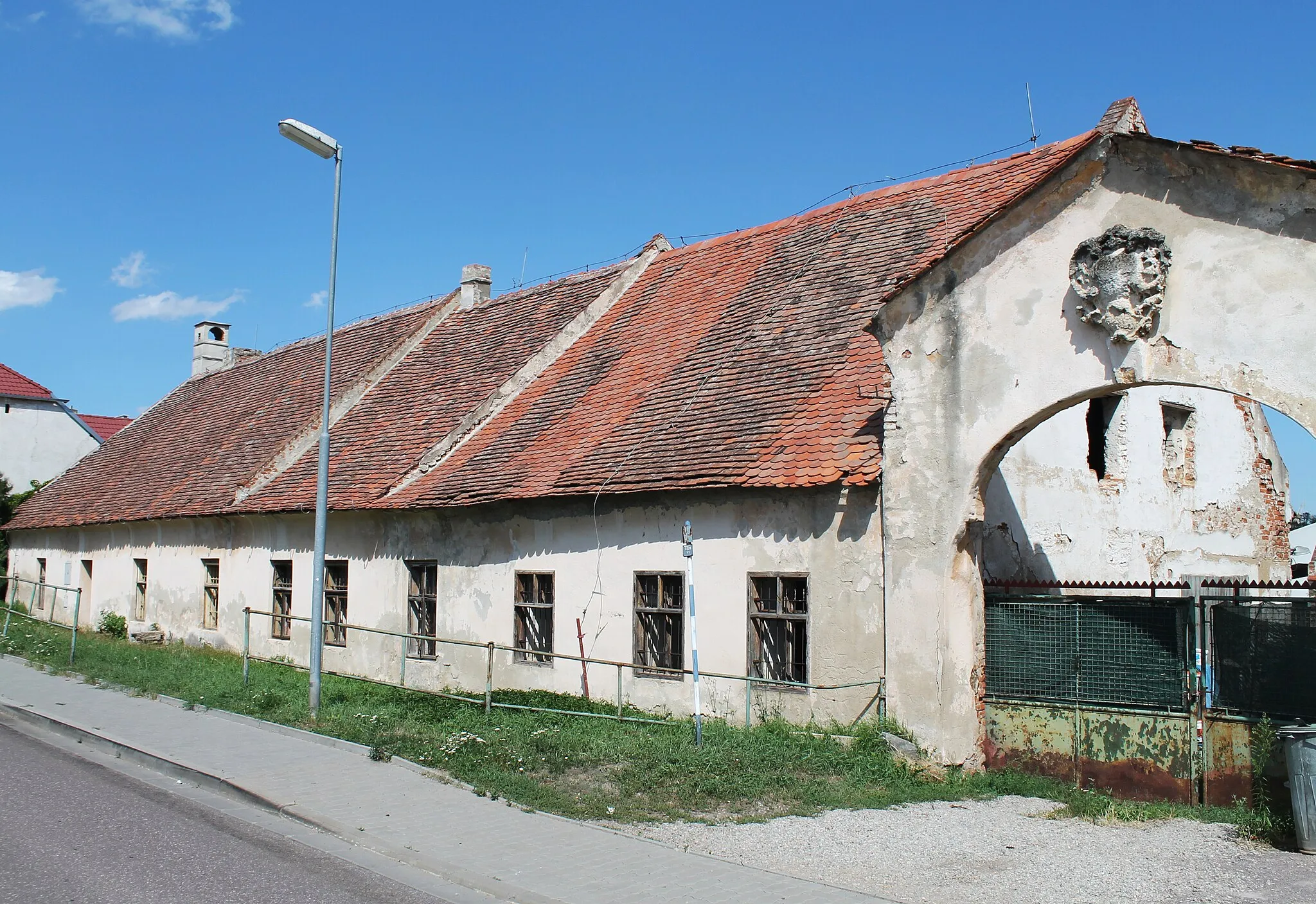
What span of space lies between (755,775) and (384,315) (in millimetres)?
20360

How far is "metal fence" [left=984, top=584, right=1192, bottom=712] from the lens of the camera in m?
10.1

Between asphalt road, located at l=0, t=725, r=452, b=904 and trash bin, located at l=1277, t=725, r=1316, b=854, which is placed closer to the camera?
asphalt road, located at l=0, t=725, r=452, b=904

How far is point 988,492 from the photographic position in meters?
14.1

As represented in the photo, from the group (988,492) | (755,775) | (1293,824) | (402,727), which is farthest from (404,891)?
(988,492)

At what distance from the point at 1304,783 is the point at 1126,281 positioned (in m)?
4.28

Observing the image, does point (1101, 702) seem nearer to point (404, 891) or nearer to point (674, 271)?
point (404, 891)

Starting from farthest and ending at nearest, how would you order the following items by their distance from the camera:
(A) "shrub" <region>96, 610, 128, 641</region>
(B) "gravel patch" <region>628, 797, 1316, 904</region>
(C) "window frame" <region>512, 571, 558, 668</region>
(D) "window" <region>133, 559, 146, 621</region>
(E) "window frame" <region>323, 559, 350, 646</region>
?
(D) "window" <region>133, 559, 146, 621</region> < (A) "shrub" <region>96, 610, 128, 641</region> < (E) "window frame" <region>323, 559, 350, 646</region> < (C) "window frame" <region>512, 571, 558, 668</region> < (B) "gravel patch" <region>628, 797, 1316, 904</region>

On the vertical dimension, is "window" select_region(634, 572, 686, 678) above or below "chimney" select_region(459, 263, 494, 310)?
below

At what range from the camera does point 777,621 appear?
1288cm

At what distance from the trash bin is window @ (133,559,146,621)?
24.2 m

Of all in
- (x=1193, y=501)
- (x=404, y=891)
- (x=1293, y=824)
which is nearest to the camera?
(x=404, y=891)

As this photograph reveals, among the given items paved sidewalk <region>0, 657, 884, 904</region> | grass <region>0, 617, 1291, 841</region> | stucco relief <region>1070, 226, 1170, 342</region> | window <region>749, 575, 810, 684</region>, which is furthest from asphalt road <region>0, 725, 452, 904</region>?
stucco relief <region>1070, 226, 1170, 342</region>

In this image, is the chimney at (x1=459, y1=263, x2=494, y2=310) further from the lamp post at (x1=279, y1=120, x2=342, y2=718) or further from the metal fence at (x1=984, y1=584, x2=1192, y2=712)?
the metal fence at (x1=984, y1=584, x2=1192, y2=712)

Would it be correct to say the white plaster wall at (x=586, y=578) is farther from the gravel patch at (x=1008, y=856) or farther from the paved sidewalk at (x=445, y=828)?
the paved sidewalk at (x=445, y=828)
